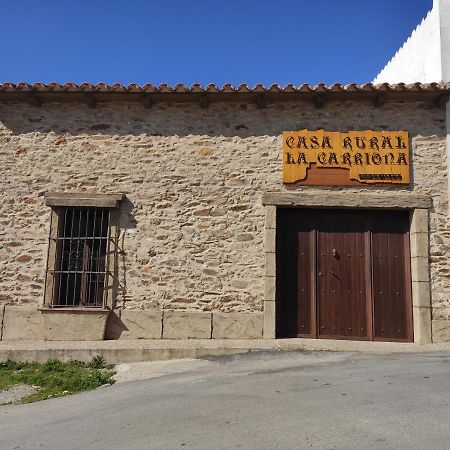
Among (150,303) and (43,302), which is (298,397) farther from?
(43,302)

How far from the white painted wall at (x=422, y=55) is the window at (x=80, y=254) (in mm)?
5669

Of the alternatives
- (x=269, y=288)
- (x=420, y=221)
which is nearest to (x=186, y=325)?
(x=269, y=288)

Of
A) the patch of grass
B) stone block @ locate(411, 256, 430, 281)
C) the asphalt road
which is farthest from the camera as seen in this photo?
stone block @ locate(411, 256, 430, 281)

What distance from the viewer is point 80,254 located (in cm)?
680

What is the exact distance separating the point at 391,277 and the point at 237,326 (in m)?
2.50

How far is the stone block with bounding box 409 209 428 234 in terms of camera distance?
21.3ft

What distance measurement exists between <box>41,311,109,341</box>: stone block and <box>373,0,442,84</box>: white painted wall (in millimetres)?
6538

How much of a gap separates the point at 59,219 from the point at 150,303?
1.97 metres

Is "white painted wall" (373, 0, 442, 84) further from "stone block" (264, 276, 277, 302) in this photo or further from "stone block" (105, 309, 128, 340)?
"stone block" (105, 309, 128, 340)

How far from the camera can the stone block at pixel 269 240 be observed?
659cm

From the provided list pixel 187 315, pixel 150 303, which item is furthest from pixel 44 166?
pixel 187 315

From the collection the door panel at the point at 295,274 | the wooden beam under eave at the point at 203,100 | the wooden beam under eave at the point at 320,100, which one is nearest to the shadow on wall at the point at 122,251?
the wooden beam under eave at the point at 203,100

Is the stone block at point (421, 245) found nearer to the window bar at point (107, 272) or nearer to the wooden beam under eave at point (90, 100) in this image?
the window bar at point (107, 272)

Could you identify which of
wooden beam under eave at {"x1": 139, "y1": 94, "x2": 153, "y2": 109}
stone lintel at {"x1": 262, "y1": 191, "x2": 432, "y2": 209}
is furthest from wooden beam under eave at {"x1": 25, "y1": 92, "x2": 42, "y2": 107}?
stone lintel at {"x1": 262, "y1": 191, "x2": 432, "y2": 209}
